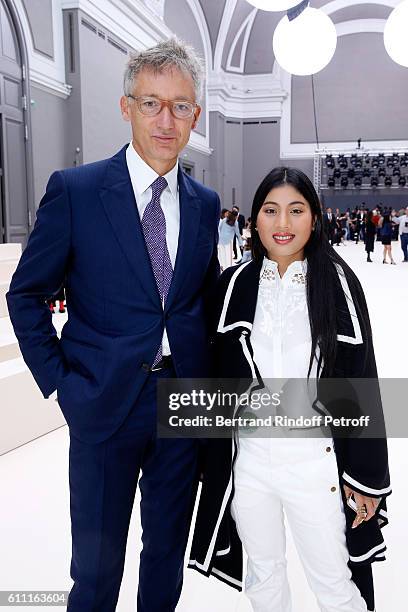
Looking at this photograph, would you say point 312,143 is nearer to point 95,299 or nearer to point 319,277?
point 319,277

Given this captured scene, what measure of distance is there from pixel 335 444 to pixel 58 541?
1.72 m

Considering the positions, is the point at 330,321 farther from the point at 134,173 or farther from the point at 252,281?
the point at 134,173

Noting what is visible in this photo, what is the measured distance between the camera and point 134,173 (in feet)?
5.51

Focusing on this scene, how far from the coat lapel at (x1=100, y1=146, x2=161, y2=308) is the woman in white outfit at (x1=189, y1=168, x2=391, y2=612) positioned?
0.95ft

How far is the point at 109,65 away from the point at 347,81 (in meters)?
16.9

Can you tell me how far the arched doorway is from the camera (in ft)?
28.5

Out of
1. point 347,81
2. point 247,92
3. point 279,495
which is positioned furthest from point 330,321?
point 347,81

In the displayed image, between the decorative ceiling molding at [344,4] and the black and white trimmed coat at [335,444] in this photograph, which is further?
the decorative ceiling molding at [344,4]

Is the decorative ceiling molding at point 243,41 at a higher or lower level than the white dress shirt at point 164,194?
higher

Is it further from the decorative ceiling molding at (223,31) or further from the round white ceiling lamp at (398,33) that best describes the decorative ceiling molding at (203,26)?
the round white ceiling lamp at (398,33)

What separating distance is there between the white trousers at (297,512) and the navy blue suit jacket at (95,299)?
0.41 m

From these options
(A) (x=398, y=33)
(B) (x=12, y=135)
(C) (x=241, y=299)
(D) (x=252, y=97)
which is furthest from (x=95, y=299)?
(D) (x=252, y=97)

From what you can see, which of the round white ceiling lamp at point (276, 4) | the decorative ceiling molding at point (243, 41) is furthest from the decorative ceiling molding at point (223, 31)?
the round white ceiling lamp at point (276, 4)

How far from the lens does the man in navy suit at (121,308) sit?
5.21 ft
